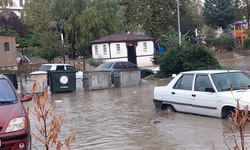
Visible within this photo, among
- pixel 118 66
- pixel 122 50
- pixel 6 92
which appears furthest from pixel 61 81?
pixel 122 50

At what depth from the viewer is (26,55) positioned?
167 ft

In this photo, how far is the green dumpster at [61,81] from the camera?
771 inches

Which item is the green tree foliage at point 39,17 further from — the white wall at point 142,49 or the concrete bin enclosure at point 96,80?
the concrete bin enclosure at point 96,80

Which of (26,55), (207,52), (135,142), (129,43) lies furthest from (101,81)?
(26,55)

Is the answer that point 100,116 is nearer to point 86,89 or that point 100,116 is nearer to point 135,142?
point 135,142

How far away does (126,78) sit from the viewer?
71.2 feet

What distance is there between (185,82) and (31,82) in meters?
10.9

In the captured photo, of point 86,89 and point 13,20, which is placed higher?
point 13,20

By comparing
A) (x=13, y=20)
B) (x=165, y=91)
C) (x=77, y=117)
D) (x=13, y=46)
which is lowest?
(x=77, y=117)

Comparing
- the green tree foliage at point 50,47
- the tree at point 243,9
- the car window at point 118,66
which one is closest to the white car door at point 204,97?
the car window at point 118,66

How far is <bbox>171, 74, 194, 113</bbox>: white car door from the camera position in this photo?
33.4 feet

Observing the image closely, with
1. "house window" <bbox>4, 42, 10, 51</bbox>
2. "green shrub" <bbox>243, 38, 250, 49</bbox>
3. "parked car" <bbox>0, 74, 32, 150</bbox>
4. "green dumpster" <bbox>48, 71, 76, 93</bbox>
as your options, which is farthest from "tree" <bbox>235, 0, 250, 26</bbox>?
"parked car" <bbox>0, 74, 32, 150</bbox>

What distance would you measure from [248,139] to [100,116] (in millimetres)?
5168

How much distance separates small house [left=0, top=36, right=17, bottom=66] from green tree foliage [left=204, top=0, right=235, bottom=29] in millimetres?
43598
